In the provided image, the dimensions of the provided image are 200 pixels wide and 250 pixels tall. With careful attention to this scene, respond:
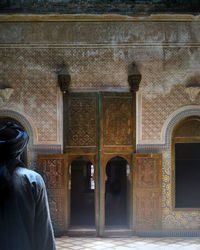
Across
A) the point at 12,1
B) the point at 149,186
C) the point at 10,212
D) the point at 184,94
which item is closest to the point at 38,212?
the point at 10,212

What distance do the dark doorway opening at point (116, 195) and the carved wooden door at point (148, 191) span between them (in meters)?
0.53

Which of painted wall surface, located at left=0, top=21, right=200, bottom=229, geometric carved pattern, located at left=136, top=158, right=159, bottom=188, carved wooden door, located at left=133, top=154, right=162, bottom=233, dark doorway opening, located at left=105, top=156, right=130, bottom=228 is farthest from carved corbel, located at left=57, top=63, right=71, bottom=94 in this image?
dark doorway opening, located at left=105, top=156, right=130, bottom=228

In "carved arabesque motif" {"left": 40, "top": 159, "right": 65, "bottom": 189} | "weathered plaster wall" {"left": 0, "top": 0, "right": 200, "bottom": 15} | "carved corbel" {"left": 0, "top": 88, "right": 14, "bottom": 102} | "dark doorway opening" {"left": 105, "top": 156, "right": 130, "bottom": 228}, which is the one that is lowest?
"dark doorway opening" {"left": 105, "top": 156, "right": 130, "bottom": 228}

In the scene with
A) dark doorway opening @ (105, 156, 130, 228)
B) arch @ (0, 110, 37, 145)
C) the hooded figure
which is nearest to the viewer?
the hooded figure

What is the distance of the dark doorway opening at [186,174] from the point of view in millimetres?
5766

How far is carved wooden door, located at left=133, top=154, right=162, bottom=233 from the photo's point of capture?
5.57 meters

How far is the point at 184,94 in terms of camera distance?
566 centimetres

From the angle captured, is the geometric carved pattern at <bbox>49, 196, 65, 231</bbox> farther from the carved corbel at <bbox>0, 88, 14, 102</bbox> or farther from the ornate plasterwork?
the ornate plasterwork

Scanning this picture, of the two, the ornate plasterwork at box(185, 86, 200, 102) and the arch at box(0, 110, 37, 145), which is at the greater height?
the ornate plasterwork at box(185, 86, 200, 102)

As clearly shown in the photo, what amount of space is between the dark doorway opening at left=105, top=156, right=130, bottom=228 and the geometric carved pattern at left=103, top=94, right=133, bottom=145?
4.79ft

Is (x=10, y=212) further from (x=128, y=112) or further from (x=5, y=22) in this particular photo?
(x=5, y=22)

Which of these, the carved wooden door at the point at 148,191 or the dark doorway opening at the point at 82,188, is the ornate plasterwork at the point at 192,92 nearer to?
the carved wooden door at the point at 148,191

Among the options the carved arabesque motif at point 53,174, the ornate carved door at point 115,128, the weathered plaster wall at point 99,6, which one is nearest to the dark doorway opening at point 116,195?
the ornate carved door at point 115,128

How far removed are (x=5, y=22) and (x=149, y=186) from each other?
12.8 feet
